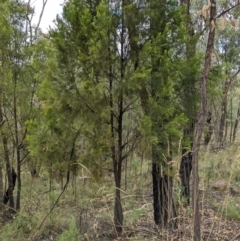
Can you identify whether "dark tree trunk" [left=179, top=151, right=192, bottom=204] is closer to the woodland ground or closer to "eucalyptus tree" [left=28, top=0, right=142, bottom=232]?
the woodland ground

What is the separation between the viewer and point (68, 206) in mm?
6379

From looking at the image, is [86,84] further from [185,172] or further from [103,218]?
[185,172]

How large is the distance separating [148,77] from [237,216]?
2698 mm

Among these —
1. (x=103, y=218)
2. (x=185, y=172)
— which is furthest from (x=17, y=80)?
(x=185, y=172)

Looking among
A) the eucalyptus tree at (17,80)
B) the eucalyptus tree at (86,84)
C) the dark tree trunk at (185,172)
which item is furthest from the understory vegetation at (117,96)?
the eucalyptus tree at (17,80)

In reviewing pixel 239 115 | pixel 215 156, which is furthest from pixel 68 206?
pixel 239 115

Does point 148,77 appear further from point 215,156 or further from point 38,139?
point 215,156

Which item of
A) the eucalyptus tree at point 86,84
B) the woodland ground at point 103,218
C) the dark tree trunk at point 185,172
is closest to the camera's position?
the eucalyptus tree at point 86,84

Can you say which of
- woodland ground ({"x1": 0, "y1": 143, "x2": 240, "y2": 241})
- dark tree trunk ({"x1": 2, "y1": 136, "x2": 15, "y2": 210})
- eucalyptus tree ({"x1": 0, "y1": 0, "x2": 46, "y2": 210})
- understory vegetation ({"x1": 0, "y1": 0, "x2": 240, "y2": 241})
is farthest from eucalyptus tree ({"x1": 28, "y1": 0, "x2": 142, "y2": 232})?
dark tree trunk ({"x1": 2, "y1": 136, "x2": 15, "y2": 210})

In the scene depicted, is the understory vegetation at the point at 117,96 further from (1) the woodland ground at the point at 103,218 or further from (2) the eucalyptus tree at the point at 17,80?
(2) the eucalyptus tree at the point at 17,80

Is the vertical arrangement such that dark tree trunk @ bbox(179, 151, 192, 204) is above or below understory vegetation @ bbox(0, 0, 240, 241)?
below

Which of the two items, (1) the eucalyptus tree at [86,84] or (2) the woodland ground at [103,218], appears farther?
(2) the woodland ground at [103,218]

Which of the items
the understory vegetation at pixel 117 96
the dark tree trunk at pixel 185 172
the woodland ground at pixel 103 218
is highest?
the understory vegetation at pixel 117 96

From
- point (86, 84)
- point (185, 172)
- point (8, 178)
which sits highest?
point (86, 84)
